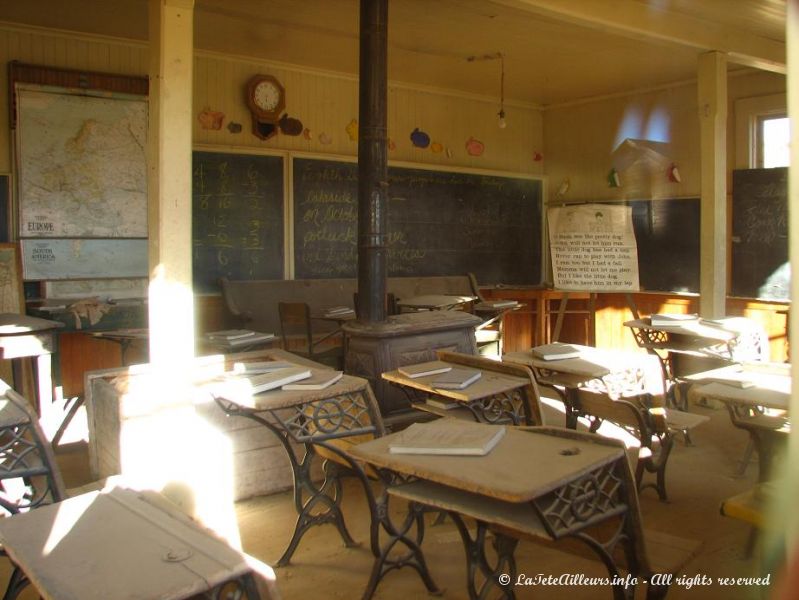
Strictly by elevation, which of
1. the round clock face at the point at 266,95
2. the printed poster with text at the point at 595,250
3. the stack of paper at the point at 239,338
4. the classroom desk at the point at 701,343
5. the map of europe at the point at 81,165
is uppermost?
the round clock face at the point at 266,95

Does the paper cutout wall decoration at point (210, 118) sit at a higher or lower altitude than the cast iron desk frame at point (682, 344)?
higher

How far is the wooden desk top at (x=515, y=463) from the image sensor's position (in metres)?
1.74

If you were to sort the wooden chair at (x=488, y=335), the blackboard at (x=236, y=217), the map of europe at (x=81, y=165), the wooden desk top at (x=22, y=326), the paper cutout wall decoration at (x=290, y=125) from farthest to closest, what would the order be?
the paper cutout wall decoration at (x=290, y=125) < the blackboard at (x=236, y=217) < the wooden chair at (x=488, y=335) < the map of europe at (x=81, y=165) < the wooden desk top at (x=22, y=326)

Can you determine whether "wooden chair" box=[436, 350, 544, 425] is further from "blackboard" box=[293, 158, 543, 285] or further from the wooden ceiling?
"blackboard" box=[293, 158, 543, 285]

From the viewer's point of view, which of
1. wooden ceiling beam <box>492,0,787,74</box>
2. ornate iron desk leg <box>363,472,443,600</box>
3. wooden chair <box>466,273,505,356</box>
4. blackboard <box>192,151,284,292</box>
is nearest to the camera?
ornate iron desk leg <box>363,472,443,600</box>

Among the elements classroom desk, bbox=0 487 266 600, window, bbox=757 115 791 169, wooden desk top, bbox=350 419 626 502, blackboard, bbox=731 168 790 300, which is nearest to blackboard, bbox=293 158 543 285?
blackboard, bbox=731 168 790 300

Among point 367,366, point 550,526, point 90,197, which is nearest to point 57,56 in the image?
point 90,197

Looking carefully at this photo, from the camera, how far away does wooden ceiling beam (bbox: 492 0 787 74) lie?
16.7 ft

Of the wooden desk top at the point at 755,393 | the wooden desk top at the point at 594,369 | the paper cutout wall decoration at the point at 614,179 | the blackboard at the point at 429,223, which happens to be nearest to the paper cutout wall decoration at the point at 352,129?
the blackboard at the point at 429,223

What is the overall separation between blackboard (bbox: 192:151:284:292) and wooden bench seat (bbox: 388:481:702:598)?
4.88m

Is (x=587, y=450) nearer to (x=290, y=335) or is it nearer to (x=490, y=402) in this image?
(x=490, y=402)

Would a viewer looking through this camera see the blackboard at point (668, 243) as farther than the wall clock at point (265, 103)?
Yes

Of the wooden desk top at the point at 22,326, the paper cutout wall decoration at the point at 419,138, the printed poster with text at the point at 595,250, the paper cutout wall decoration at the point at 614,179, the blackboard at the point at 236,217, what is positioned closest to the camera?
the wooden desk top at the point at 22,326

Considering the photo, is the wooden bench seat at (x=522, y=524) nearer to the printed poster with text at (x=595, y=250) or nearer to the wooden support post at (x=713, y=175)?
the wooden support post at (x=713, y=175)
